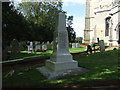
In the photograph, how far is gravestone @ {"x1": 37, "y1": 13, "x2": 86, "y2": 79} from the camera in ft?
19.5

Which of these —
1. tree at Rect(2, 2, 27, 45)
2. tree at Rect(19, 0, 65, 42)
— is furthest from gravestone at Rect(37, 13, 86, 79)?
tree at Rect(19, 0, 65, 42)

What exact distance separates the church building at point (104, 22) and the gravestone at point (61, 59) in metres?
6.46

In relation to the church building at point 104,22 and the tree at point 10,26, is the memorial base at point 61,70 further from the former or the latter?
the church building at point 104,22

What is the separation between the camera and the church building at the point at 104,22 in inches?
896

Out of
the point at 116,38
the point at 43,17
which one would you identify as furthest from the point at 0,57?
the point at 43,17

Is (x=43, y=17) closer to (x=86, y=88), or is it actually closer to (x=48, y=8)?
(x=48, y=8)

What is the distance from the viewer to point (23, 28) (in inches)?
475

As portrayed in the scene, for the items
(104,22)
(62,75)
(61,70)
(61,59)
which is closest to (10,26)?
(61,59)

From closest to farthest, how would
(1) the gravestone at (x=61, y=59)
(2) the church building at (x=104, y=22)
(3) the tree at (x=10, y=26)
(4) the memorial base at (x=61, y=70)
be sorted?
1. (4) the memorial base at (x=61, y=70)
2. (1) the gravestone at (x=61, y=59)
3. (3) the tree at (x=10, y=26)
4. (2) the church building at (x=104, y=22)

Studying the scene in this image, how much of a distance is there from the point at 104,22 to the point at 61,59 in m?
25.5

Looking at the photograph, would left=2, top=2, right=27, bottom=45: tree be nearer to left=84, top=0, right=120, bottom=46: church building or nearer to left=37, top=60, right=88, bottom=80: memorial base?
left=37, top=60, right=88, bottom=80: memorial base

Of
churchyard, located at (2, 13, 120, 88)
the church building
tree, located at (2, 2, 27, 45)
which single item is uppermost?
the church building

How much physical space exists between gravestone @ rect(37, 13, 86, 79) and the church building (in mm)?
6456

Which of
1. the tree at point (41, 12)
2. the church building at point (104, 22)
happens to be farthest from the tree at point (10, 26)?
the tree at point (41, 12)
